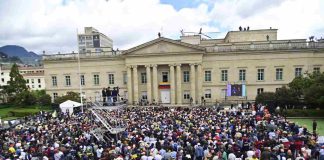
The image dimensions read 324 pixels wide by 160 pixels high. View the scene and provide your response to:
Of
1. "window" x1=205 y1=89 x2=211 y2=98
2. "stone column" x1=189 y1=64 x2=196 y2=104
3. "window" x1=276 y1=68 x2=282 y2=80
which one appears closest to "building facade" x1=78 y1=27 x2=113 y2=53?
"stone column" x1=189 y1=64 x2=196 y2=104

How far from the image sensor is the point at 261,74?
44.0m

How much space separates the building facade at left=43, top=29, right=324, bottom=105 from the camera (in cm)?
4256

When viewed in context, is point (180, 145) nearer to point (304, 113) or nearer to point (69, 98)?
point (304, 113)

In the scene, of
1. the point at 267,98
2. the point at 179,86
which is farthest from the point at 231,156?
the point at 179,86

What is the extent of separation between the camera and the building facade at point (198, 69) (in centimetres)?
4256

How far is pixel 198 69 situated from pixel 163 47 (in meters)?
6.57

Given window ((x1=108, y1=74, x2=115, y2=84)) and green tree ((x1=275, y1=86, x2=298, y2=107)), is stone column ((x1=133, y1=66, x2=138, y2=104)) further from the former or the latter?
green tree ((x1=275, y1=86, x2=298, y2=107))

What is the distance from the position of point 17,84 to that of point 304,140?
53987 millimetres

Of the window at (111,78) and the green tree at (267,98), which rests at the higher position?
the window at (111,78)

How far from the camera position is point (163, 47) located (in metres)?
44.8

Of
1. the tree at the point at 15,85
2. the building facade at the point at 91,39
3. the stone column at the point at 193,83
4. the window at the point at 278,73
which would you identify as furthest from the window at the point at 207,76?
the building facade at the point at 91,39

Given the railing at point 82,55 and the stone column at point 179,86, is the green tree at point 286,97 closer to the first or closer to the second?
the stone column at point 179,86

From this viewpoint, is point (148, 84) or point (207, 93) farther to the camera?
point (148, 84)

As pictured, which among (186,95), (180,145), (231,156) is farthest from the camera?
(186,95)
